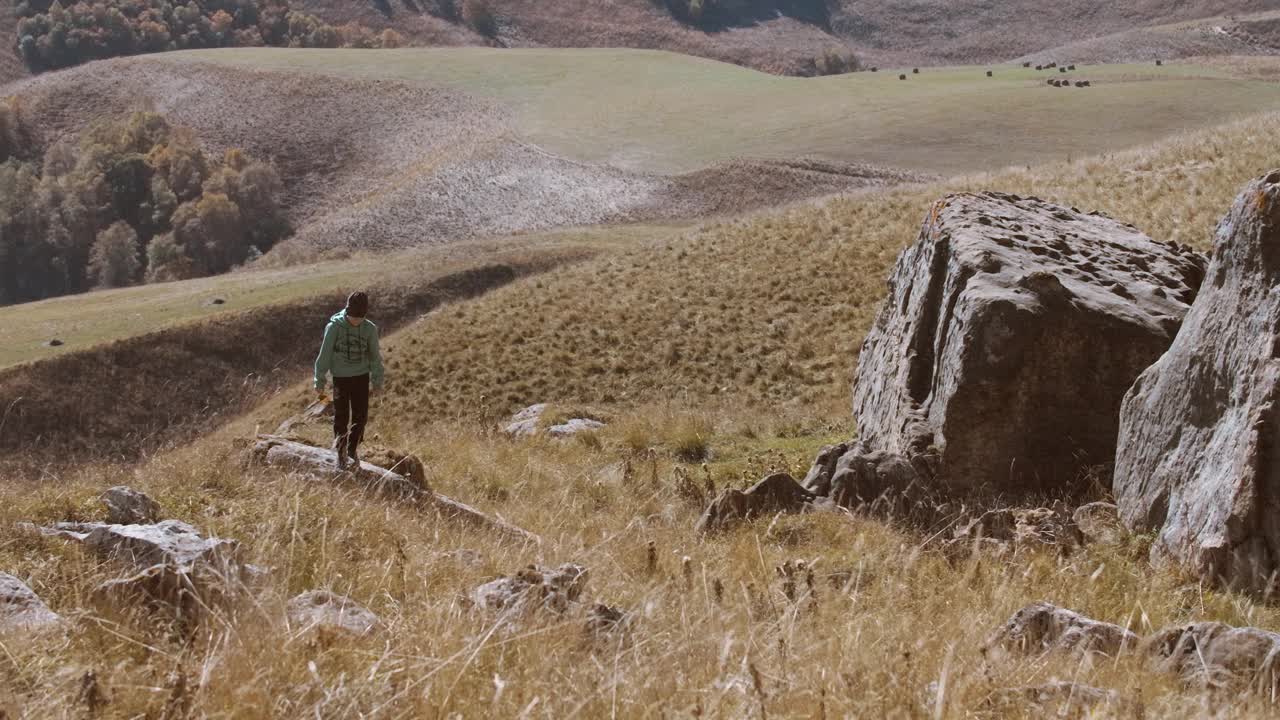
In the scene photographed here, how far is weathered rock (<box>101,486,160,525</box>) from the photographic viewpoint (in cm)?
671

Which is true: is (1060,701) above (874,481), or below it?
above

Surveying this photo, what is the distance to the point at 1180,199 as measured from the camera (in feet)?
102

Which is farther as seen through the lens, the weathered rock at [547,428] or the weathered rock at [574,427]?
the weathered rock at [547,428]

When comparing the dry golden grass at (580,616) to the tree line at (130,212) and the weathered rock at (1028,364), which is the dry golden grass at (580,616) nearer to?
the weathered rock at (1028,364)

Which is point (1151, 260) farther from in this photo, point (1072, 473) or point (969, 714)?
point (969, 714)

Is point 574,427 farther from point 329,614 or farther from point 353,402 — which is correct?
point 329,614

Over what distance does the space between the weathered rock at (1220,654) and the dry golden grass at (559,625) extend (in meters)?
0.17

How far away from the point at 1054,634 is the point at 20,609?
176 inches

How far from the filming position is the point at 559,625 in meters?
4.22

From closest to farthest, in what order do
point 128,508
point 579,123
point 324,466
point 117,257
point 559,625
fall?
point 559,625 → point 128,508 → point 324,466 → point 117,257 → point 579,123

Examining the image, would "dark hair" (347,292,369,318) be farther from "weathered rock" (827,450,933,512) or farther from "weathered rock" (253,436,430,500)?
"weathered rock" (827,450,933,512)

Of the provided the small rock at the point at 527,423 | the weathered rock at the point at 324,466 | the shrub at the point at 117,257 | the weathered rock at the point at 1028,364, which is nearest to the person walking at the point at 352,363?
the weathered rock at the point at 324,466

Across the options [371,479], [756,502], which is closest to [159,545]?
[371,479]

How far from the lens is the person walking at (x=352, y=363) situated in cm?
1164
